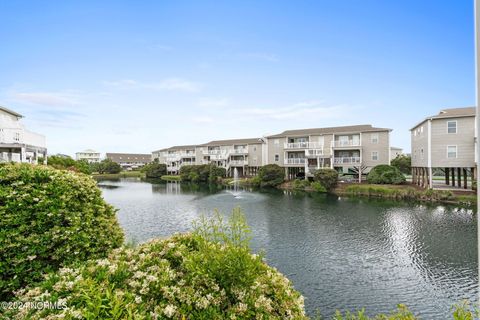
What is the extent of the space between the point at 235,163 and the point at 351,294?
136ft

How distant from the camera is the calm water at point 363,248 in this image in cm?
812

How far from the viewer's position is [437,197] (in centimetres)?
2309

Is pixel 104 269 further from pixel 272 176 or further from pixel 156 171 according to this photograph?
pixel 156 171

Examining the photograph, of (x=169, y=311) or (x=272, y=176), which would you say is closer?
(x=169, y=311)

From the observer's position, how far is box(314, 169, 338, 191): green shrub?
101 feet

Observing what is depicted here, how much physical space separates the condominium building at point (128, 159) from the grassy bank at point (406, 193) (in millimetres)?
95521

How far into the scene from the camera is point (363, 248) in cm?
1217

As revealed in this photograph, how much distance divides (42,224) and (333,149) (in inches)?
1448

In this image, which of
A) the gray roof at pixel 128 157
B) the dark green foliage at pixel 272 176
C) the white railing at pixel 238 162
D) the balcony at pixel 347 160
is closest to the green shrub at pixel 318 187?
the balcony at pixel 347 160

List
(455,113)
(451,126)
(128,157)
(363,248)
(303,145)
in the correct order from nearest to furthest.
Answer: (363,248) < (451,126) < (455,113) < (303,145) < (128,157)

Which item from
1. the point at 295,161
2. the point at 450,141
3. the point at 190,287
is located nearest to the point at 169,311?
the point at 190,287

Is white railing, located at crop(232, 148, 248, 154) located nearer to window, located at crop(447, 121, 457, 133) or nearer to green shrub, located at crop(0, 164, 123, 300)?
window, located at crop(447, 121, 457, 133)

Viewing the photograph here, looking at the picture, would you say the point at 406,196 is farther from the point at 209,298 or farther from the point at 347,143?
the point at 209,298

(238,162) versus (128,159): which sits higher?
(128,159)
